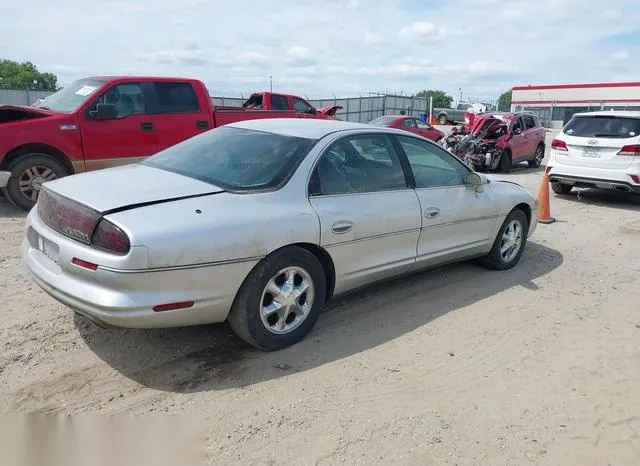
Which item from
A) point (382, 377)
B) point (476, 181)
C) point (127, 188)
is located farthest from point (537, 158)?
point (127, 188)

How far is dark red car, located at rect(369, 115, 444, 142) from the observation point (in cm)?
1833

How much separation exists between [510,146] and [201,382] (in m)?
12.7

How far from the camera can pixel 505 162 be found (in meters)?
14.3

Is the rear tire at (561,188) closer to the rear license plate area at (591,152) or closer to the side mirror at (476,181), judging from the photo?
the rear license plate area at (591,152)

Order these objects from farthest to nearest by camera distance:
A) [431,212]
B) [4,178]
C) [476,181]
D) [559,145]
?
[559,145] < [4,178] < [476,181] < [431,212]

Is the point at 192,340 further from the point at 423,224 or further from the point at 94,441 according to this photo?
the point at 423,224

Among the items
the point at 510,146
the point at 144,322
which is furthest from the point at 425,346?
the point at 510,146

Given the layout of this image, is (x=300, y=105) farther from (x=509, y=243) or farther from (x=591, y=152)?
(x=509, y=243)

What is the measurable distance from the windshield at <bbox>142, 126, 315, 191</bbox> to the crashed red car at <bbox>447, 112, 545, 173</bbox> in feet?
35.0

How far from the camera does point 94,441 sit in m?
2.81

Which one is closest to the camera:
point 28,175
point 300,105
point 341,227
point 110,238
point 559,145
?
point 110,238

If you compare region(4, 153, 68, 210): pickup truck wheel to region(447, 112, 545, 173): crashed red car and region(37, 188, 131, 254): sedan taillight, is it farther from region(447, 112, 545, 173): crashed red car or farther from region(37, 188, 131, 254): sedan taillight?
region(447, 112, 545, 173): crashed red car

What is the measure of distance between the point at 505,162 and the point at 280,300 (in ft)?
39.3

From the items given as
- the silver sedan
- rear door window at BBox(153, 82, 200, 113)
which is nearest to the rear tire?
the silver sedan
